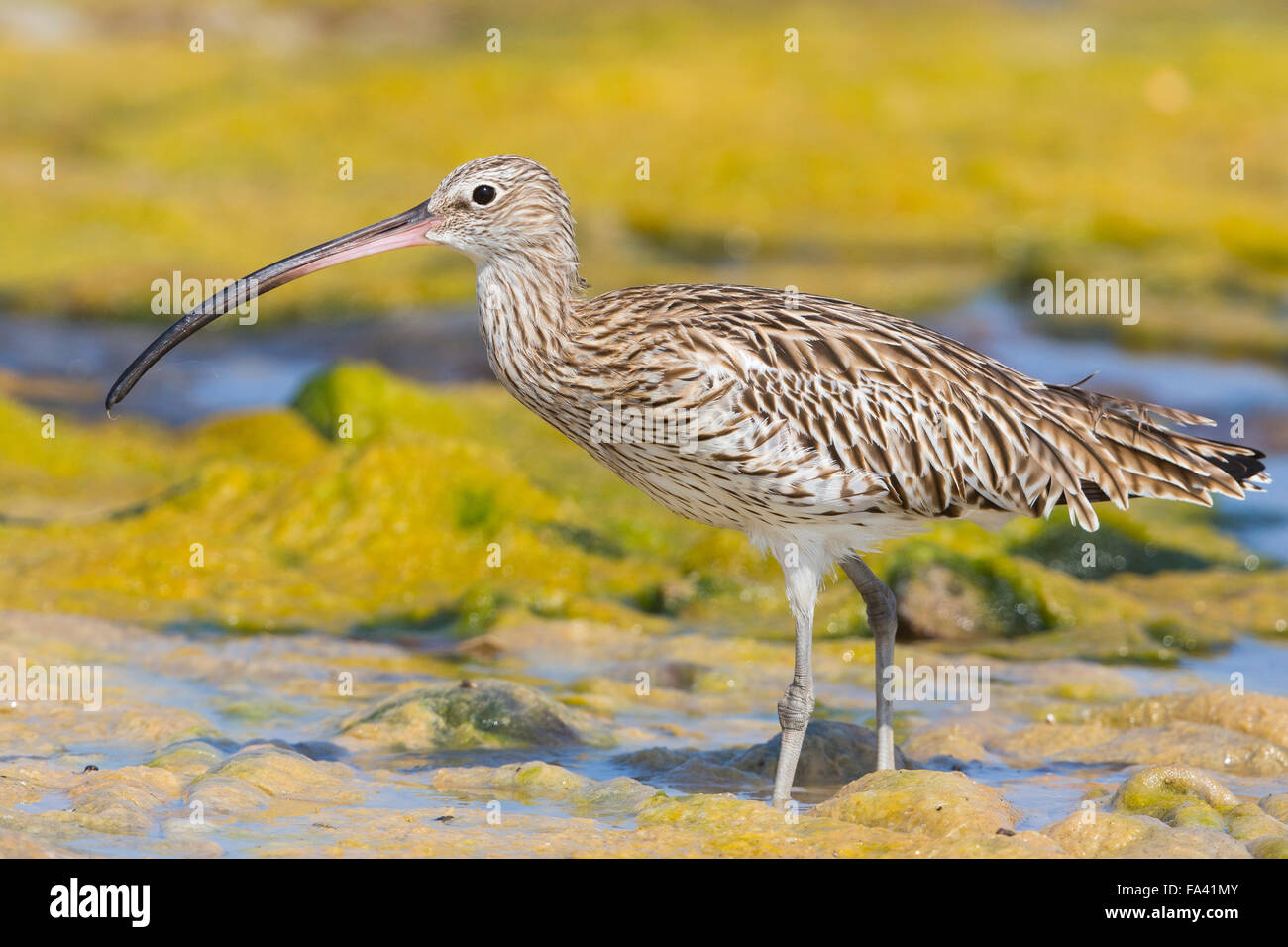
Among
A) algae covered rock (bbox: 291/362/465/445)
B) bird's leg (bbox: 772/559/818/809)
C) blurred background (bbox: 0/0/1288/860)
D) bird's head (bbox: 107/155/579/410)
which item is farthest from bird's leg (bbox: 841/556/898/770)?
algae covered rock (bbox: 291/362/465/445)

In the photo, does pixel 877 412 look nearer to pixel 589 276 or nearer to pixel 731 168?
pixel 589 276

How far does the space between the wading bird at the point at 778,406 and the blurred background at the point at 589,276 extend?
1.37 meters

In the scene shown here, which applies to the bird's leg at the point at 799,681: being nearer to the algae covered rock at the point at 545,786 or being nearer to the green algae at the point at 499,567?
the algae covered rock at the point at 545,786

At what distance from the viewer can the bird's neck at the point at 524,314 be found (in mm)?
7516

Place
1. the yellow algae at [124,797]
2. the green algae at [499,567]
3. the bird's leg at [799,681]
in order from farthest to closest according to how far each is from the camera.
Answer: the green algae at [499,567], the bird's leg at [799,681], the yellow algae at [124,797]

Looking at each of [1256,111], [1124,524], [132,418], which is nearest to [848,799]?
[1124,524]

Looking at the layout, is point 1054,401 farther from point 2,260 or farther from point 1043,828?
point 2,260

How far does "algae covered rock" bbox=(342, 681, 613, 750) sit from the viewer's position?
26.2 feet

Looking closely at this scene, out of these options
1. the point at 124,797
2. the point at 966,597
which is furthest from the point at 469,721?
the point at 966,597

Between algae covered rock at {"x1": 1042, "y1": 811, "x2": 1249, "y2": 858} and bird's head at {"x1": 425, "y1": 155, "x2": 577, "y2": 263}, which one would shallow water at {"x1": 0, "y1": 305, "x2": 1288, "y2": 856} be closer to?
algae covered rock at {"x1": 1042, "y1": 811, "x2": 1249, "y2": 858}

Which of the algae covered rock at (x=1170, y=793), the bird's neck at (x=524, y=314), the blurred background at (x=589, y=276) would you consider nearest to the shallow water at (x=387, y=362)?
the blurred background at (x=589, y=276)

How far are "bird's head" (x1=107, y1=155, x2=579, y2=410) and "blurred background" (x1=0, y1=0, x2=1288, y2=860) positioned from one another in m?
2.09

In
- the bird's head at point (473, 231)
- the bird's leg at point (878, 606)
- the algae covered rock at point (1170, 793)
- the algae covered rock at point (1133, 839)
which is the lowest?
the algae covered rock at point (1133, 839)
